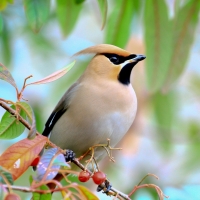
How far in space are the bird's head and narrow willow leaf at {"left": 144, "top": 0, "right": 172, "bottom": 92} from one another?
7cm

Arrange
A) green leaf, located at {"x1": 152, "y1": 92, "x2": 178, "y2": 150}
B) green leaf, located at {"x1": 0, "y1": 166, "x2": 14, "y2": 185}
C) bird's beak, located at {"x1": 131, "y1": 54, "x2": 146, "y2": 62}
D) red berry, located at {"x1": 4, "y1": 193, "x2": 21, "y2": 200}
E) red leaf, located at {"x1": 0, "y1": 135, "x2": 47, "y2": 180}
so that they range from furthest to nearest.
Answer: green leaf, located at {"x1": 152, "y1": 92, "x2": 178, "y2": 150} < bird's beak, located at {"x1": 131, "y1": 54, "x2": 146, "y2": 62} < red leaf, located at {"x1": 0, "y1": 135, "x2": 47, "y2": 180} < green leaf, located at {"x1": 0, "y1": 166, "x2": 14, "y2": 185} < red berry, located at {"x1": 4, "y1": 193, "x2": 21, "y2": 200}

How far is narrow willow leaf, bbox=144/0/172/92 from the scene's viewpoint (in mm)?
2543

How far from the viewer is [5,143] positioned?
158 inches

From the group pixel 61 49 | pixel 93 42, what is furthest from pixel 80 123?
pixel 93 42

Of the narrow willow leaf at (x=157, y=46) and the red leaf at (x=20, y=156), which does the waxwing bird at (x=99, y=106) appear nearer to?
the narrow willow leaf at (x=157, y=46)

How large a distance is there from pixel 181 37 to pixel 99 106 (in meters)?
0.50

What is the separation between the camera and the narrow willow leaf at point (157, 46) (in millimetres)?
2543

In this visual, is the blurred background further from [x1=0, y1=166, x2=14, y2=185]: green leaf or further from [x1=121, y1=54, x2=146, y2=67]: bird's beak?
[x1=0, y1=166, x2=14, y2=185]: green leaf

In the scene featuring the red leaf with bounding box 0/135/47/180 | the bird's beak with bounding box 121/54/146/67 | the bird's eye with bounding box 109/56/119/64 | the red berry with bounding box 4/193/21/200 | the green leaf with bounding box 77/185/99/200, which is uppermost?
the bird's beak with bounding box 121/54/146/67

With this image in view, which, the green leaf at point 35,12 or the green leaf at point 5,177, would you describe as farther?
the green leaf at point 35,12

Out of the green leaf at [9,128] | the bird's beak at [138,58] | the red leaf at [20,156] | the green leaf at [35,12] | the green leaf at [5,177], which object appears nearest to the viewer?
the green leaf at [5,177]

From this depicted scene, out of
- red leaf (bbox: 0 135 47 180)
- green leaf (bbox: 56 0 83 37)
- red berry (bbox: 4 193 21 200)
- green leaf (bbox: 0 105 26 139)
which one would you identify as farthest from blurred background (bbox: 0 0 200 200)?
red berry (bbox: 4 193 21 200)

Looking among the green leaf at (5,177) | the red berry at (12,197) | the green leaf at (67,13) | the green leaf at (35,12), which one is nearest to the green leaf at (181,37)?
the green leaf at (67,13)

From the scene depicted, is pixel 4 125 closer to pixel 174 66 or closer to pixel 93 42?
pixel 174 66
